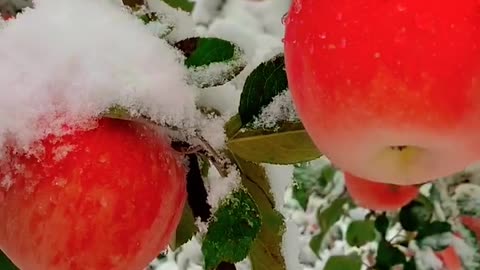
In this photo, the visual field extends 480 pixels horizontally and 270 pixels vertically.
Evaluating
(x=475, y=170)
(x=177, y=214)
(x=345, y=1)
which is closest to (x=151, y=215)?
(x=177, y=214)

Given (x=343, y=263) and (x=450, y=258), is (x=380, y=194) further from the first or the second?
(x=343, y=263)

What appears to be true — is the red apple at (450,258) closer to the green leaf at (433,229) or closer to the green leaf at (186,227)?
the green leaf at (433,229)

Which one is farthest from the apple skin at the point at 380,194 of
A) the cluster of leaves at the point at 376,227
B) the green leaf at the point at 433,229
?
the green leaf at the point at 433,229

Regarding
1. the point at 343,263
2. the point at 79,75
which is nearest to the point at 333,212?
the point at 343,263

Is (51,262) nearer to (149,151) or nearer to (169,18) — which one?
(149,151)

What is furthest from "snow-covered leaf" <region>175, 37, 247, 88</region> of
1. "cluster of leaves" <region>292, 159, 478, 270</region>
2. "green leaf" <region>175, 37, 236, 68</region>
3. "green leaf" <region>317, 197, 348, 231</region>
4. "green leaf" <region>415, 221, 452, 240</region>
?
"green leaf" <region>317, 197, 348, 231</region>

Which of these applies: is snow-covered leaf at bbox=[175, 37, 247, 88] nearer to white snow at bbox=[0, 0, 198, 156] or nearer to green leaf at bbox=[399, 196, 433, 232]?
white snow at bbox=[0, 0, 198, 156]
